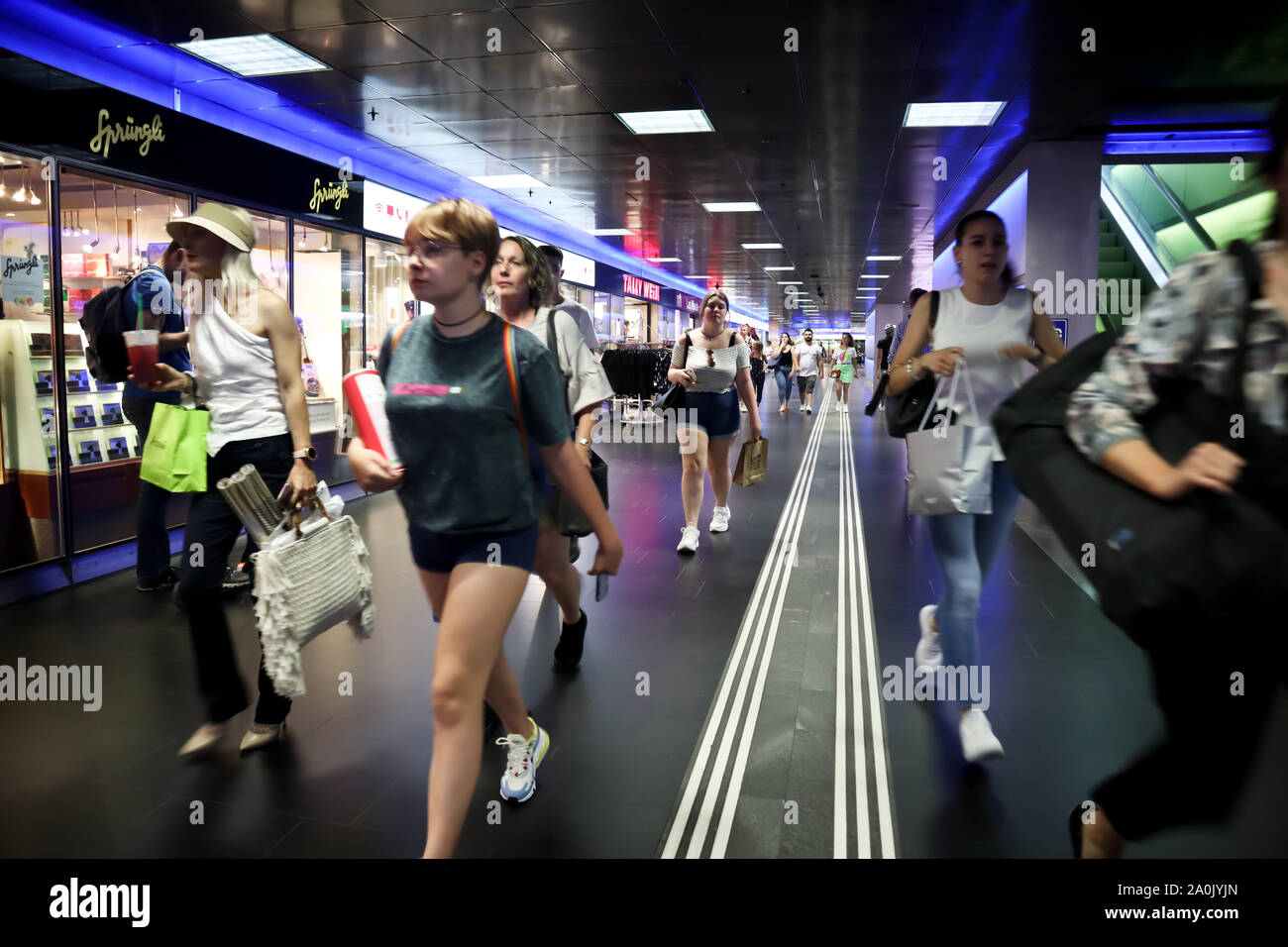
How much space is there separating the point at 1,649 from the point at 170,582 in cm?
114

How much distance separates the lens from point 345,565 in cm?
277

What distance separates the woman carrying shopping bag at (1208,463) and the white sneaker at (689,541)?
14.1ft

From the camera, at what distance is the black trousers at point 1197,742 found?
1335 millimetres

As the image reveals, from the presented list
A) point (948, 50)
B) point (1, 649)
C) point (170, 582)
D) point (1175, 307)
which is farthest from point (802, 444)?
point (1175, 307)

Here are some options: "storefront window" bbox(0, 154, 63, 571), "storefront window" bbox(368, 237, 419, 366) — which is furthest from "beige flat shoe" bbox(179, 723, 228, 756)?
"storefront window" bbox(368, 237, 419, 366)

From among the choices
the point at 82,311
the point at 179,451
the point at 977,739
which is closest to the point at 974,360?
the point at 977,739

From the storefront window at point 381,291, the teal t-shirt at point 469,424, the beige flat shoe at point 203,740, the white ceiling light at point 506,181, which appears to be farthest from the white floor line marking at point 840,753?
the white ceiling light at point 506,181

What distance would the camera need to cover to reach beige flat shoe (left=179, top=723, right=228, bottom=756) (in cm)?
292

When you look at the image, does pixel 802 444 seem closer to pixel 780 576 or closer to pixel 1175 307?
pixel 780 576

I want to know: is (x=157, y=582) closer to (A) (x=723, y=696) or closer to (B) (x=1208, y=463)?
(A) (x=723, y=696)

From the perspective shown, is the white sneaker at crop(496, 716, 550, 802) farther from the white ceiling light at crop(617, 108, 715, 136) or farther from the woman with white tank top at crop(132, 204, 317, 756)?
the white ceiling light at crop(617, 108, 715, 136)

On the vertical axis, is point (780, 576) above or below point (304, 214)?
below
